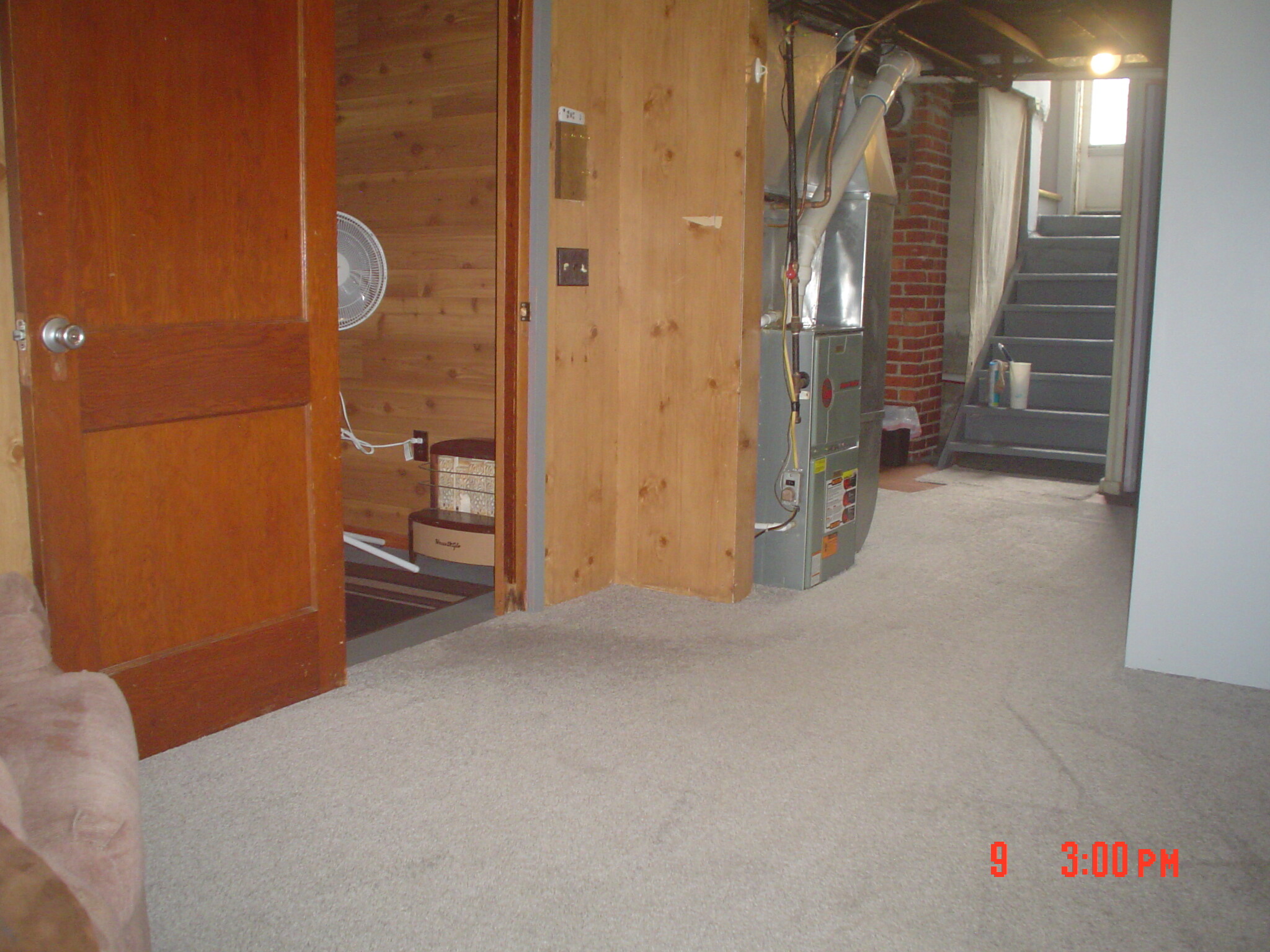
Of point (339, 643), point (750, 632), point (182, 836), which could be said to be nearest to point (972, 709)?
point (750, 632)

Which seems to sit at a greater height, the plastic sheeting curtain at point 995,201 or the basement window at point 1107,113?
the basement window at point 1107,113

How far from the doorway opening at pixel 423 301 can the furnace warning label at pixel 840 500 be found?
3.85 ft

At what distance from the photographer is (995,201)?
6867 millimetres

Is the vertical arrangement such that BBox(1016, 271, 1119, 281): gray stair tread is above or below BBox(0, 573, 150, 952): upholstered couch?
above

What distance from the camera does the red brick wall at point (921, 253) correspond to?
6.27 metres

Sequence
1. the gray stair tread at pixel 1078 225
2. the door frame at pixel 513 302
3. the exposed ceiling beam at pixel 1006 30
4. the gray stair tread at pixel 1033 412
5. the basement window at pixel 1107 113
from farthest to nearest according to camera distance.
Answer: the basement window at pixel 1107 113, the gray stair tread at pixel 1078 225, the gray stair tread at pixel 1033 412, the exposed ceiling beam at pixel 1006 30, the door frame at pixel 513 302

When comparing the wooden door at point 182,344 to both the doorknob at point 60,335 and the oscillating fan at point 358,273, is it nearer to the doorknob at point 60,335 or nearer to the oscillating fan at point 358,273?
the doorknob at point 60,335

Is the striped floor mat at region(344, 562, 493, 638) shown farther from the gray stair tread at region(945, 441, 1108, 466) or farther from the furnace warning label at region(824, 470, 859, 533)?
the gray stair tread at region(945, 441, 1108, 466)

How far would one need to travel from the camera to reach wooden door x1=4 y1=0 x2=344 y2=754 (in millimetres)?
2082

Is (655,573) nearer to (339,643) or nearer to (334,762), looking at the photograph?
(339,643)

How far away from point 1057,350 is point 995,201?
1005mm
